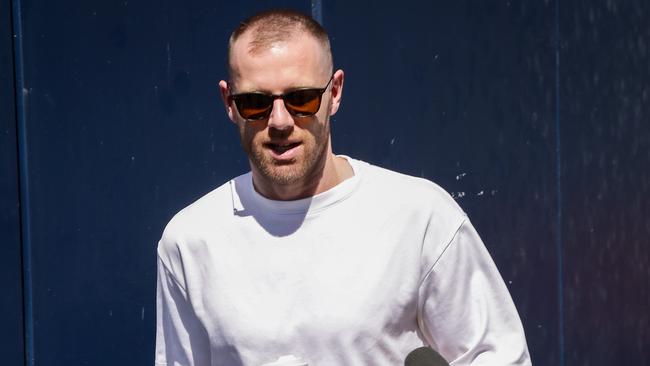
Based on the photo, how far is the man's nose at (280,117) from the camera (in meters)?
3.02

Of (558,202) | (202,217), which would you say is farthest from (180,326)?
(558,202)

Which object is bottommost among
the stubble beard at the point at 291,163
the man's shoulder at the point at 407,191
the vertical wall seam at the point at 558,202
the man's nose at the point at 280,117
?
the vertical wall seam at the point at 558,202

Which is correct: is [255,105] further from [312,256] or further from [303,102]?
[312,256]

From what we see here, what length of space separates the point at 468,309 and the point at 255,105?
28.2 inches

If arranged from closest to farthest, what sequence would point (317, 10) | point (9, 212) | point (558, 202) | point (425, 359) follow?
point (425, 359) → point (9, 212) → point (317, 10) → point (558, 202)

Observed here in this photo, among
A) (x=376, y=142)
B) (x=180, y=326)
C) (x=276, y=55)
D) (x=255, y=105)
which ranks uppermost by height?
(x=276, y=55)

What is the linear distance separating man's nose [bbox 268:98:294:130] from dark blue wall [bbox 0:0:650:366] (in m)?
1.18

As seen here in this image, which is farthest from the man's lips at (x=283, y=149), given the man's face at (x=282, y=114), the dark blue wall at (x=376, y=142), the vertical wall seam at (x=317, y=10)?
the vertical wall seam at (x=317, y=10)

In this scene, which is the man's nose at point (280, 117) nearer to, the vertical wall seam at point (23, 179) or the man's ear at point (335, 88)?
the man's ear at point (335, 88)

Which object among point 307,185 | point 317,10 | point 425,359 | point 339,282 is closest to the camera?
point 425,359

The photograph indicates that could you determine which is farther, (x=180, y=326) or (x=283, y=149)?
(x=180, y=326)

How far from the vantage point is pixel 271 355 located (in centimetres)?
298

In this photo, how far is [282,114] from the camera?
302 centimetres

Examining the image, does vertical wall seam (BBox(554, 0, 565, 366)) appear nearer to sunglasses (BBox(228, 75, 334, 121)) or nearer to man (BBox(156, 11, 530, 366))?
man (BBox(156, 11, 530, 366))
